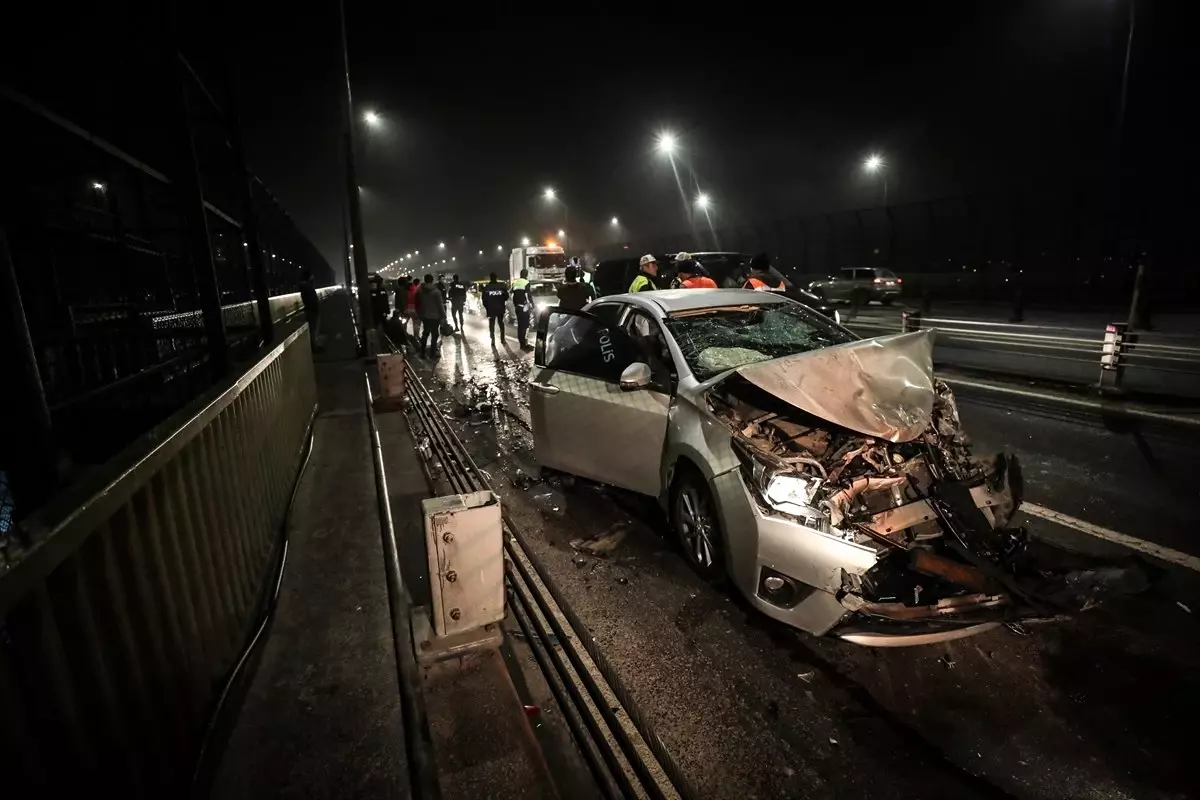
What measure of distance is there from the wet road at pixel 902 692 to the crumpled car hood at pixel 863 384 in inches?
47.4

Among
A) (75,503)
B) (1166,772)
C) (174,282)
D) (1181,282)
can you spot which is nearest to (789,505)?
(1166,772)

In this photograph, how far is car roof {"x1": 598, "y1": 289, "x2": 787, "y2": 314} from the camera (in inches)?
193

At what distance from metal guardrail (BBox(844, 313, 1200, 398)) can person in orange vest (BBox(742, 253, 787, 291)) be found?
2.34 metres

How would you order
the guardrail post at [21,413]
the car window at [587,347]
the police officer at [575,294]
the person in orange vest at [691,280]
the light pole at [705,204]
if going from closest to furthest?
the guardrail post at [21,413], the car window at [587,347], the person in orange vest at [691,280], the police officer at [575,294], the light pole at [705,204]

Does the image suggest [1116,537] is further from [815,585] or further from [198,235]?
[198,235]

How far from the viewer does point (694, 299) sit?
506cm

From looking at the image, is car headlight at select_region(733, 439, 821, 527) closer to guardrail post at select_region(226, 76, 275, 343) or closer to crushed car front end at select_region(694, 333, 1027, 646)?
crushed car front end at select_region(694, 333, 1027, 646)

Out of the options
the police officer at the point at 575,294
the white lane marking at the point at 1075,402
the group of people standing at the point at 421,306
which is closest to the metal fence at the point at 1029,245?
the white lane marking at the point at 1075,402

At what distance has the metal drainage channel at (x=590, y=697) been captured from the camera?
8.01ft

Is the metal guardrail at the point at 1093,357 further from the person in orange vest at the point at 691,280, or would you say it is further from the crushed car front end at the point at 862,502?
the crushed car front end at the point at 862,502

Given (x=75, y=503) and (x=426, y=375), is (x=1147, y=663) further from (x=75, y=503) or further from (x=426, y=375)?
(x=426, y=375)

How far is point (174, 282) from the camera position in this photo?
17.9 feet

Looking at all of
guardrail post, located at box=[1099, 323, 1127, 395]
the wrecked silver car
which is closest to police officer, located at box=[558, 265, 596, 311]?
the wrecked silver car

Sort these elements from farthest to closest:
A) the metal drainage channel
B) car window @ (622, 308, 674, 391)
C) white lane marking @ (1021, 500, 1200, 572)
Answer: car window @ (622, 308, 674, 391) → white lane marking @ (1021, 500, 1200, 572) → the metal drainage channel
